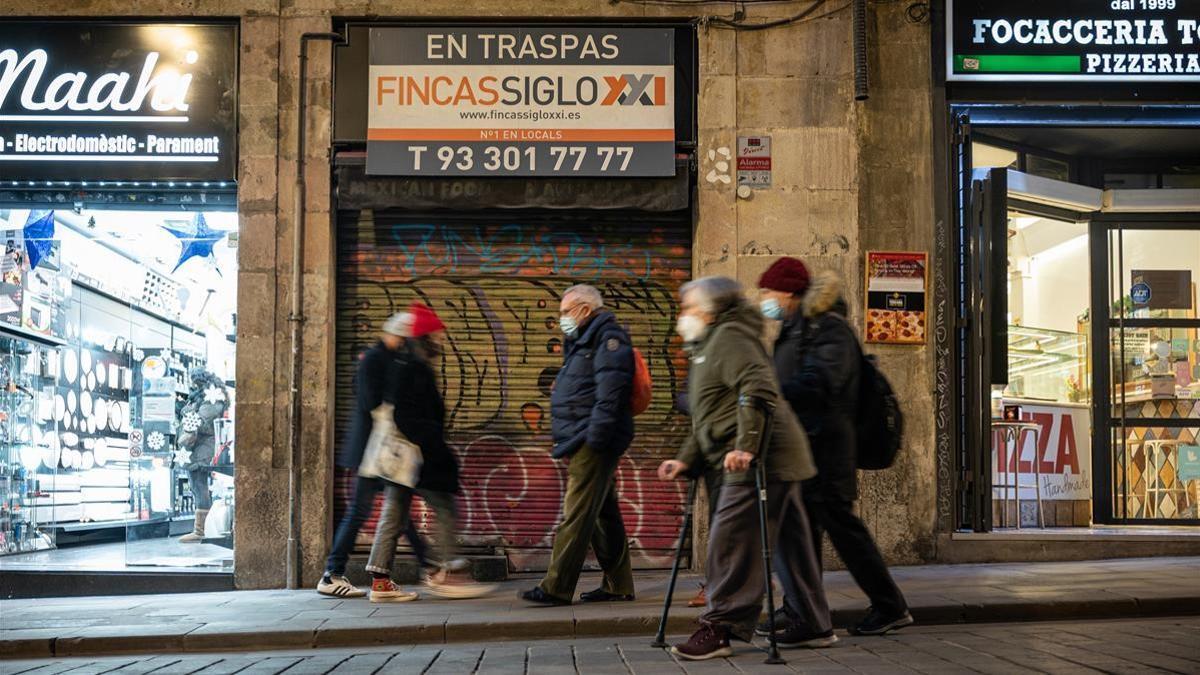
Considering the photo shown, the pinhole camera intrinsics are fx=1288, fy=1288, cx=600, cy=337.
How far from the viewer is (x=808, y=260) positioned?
10.2 meters

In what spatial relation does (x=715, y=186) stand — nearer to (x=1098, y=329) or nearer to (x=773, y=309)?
(x=773, y=309)

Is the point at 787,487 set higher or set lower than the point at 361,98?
lower

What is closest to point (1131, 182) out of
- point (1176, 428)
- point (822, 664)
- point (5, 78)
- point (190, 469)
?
point (1176, 428)

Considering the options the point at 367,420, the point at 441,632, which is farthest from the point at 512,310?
the point at 441,632

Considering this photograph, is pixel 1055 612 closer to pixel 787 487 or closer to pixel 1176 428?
pixel 787 487

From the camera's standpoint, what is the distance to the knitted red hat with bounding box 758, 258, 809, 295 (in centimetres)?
671

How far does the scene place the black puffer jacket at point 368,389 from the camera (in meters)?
8.54

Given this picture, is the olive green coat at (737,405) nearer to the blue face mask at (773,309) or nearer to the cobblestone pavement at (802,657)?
the blue face mask at (773,309)

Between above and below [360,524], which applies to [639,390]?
above

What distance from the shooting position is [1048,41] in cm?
1052

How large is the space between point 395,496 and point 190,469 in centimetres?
296

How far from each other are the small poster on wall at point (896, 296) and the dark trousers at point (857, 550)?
3633 mm

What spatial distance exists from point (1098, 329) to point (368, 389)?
697cm

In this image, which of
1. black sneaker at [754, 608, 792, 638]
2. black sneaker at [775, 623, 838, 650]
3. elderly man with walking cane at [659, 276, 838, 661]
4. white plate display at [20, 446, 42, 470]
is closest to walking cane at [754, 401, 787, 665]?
elderly man with walking cane at [659, 276, 838, 661]
